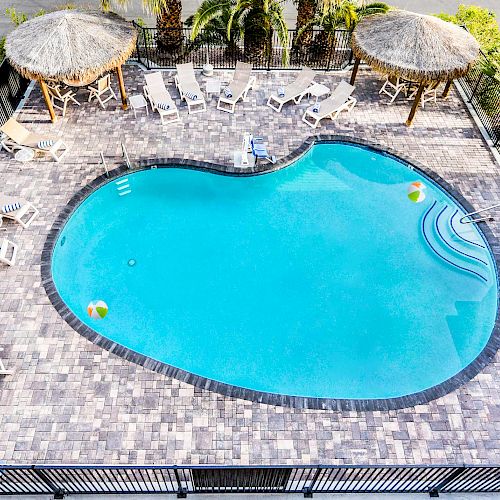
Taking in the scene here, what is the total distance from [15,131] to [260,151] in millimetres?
7230

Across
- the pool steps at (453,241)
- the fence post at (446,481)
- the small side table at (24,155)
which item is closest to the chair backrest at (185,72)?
→ the small side table at (24,155)

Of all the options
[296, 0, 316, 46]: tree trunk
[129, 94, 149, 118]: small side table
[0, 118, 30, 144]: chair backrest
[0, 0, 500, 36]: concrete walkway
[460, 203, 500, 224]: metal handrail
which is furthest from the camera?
Answer: [0, 0, 500, 36]: concrete walkway

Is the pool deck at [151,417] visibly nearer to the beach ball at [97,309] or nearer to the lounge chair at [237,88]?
the beach ball at [97,309]

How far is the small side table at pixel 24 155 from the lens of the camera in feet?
46.1

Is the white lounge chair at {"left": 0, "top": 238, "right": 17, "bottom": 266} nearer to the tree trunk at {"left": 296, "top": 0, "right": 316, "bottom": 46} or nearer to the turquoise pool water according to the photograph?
the turquoise pool water

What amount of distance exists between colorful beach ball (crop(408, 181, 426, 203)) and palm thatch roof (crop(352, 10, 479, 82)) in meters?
3.21

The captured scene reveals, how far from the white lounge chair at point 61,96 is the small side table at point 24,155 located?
2092mm

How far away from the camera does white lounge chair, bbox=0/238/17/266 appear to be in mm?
11641

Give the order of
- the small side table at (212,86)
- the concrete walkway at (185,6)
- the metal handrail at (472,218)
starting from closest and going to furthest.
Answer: the metal handrail at (472,218) < the small side table at (212,86) < the concrete walkway at (185,6)

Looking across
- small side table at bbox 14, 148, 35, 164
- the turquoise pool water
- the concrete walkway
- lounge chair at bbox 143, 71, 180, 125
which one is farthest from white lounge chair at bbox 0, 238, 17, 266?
the concrete walkway

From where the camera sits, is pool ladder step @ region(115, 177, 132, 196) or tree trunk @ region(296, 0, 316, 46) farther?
tree trunk @ region(296, 0, 316, 46)

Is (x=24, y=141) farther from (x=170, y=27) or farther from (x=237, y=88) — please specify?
(x=170, y=27)

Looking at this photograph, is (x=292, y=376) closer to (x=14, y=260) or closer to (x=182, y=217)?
(x=182, y=217)

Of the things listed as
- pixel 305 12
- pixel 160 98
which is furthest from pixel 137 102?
pixel 305 12
